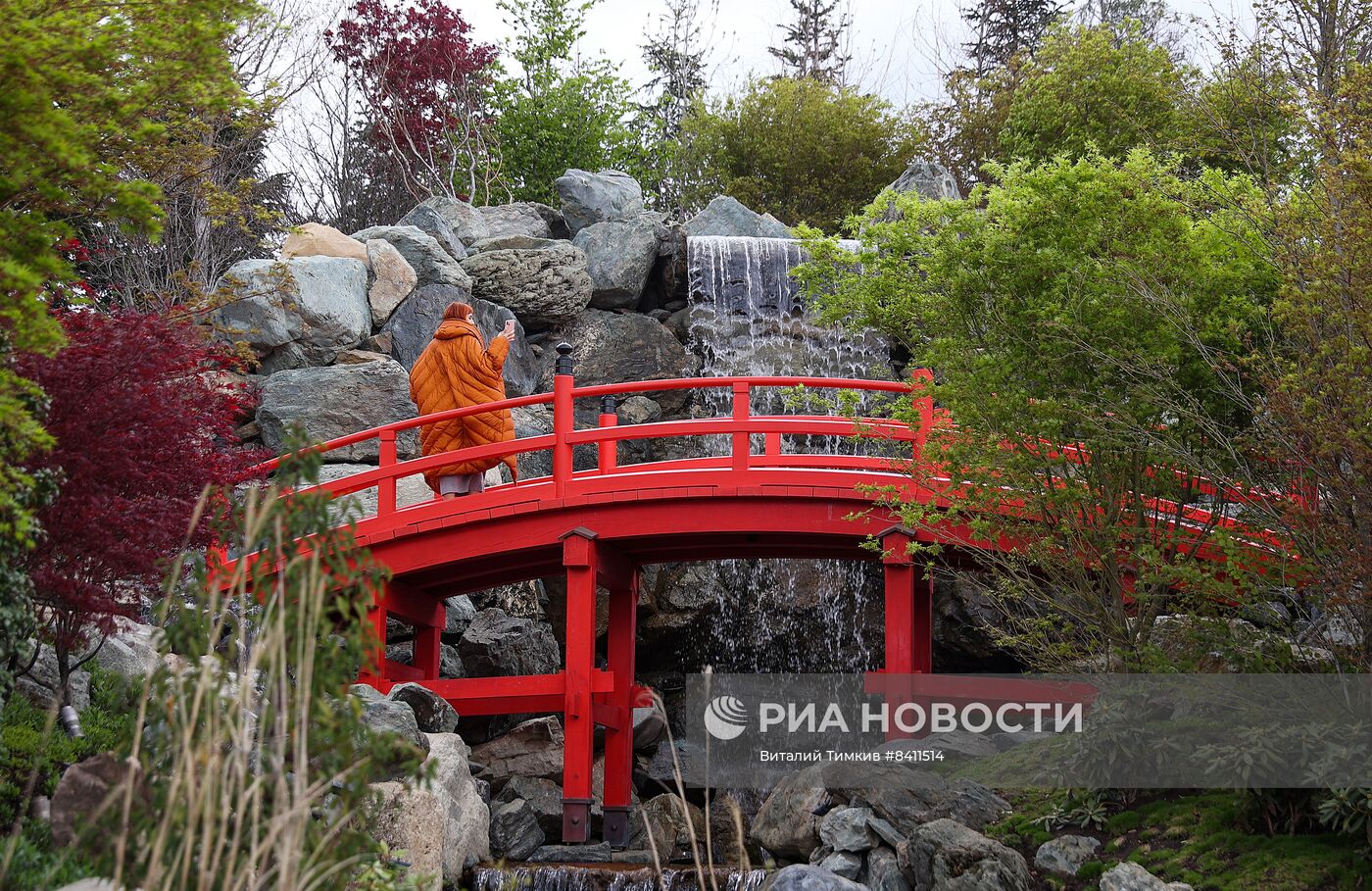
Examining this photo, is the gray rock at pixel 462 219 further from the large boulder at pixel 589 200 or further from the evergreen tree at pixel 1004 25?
the evergreen tree at pixel 1004 25

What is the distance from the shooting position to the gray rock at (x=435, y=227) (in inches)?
720

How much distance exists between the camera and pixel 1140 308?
7.47 m

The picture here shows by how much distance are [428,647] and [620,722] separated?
201cm

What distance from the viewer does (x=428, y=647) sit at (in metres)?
11.8

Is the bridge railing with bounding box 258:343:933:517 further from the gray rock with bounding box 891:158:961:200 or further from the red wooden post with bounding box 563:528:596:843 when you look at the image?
the gray rock with bounding box 891:158:961:200

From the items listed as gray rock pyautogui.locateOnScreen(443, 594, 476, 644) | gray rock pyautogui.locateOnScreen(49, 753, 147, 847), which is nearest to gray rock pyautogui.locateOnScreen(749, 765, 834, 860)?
gray rock pyautogui.locateOnScreen(49, 753, 147, 847)

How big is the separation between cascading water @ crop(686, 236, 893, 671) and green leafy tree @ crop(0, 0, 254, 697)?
29.0 feet

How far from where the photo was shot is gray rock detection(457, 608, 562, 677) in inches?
504

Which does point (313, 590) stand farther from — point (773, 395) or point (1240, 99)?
point (773, 395)

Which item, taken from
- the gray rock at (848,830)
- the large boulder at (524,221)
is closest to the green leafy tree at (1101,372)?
the gray rock at (848,830)

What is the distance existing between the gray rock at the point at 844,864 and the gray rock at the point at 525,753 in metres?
4.44

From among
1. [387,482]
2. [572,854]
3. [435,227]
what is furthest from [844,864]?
[435,227]

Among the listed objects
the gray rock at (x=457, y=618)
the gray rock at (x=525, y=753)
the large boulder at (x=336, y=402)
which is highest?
the large boulder at (x=336, y=402)

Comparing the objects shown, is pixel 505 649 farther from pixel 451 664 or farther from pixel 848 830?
pixel 848 830
